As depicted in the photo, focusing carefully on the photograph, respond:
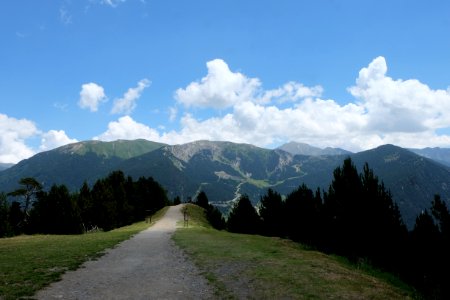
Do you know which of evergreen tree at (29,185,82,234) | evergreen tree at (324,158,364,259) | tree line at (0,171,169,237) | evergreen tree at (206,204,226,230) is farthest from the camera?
evergreen tree at (206,204,226,230)

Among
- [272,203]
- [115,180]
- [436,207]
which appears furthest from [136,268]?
[115,180]

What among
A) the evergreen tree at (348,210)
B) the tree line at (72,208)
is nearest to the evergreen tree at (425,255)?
the evergreen tree at (348,210)

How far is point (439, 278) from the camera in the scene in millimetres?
35844

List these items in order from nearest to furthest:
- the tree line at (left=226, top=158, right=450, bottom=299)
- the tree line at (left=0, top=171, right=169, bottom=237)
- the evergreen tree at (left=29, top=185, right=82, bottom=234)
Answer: the tree line at (left=226, top=158, right=450, bottom=299) < the evergreen tree at (left=29, top=185, right=82, bottom=234) < the tree line at (left=0, top=171, right=169, bottom=237)

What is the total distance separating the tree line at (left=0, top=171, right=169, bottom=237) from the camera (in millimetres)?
73875

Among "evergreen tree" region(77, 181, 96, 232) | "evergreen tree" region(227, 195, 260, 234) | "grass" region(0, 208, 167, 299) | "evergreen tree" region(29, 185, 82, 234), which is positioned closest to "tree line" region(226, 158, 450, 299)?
"grass" region(0, 208, 167, 299)

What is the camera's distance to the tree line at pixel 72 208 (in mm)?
73875

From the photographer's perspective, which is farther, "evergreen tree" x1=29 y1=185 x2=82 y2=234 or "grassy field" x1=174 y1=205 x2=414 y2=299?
"evergreen tree" x1=29 y1=185 x2=82 y2=234

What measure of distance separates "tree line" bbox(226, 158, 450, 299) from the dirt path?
61.1 feet

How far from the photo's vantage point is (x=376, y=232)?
35.4 meters

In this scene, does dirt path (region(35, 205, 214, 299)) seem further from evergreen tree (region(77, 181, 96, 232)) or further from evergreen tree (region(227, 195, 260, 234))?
evergreen tree (region(77, 181, 96, 232))

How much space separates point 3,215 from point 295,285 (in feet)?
243

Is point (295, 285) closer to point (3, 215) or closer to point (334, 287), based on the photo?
point (334, 287)

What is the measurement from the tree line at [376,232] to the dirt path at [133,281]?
61.1ft
